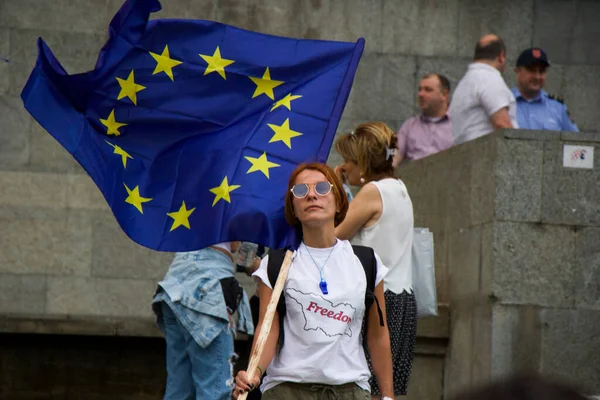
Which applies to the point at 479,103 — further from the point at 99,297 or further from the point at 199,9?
the point at 99,297

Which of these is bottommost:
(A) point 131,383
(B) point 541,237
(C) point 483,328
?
(A) point 131,383

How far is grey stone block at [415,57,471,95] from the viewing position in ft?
42.3

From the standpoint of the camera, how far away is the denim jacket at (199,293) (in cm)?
745

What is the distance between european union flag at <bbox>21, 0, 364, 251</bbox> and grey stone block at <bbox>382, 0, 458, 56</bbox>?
20.5 ft

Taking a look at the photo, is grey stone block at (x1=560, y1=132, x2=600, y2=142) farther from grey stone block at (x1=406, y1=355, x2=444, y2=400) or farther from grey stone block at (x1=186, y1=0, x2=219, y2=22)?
grey stone block at (x1=186, y1=0, x2=219, y2=22)

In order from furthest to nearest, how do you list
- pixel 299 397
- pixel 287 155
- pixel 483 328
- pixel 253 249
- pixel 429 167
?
pixel 429 167
pixel 483 328
pixel 253 249
pixel 287 155
pixel 299 397

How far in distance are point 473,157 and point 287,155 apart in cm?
344

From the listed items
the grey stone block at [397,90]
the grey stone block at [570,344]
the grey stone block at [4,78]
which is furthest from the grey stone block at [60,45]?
the grey stone block at [570,344]

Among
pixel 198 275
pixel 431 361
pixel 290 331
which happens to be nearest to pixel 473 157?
pixel 431 361

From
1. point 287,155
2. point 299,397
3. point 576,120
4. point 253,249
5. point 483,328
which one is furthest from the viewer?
point 576,120

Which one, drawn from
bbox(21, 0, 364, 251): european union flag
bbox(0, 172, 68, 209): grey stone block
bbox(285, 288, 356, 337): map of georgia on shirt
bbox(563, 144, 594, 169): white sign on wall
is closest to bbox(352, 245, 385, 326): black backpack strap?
bbox(285, 288, 356, 337): map of georgia on shirt

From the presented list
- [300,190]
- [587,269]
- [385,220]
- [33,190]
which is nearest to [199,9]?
[33,190]

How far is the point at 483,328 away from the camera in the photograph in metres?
9.25

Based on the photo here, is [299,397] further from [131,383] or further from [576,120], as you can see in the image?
[576,120]
